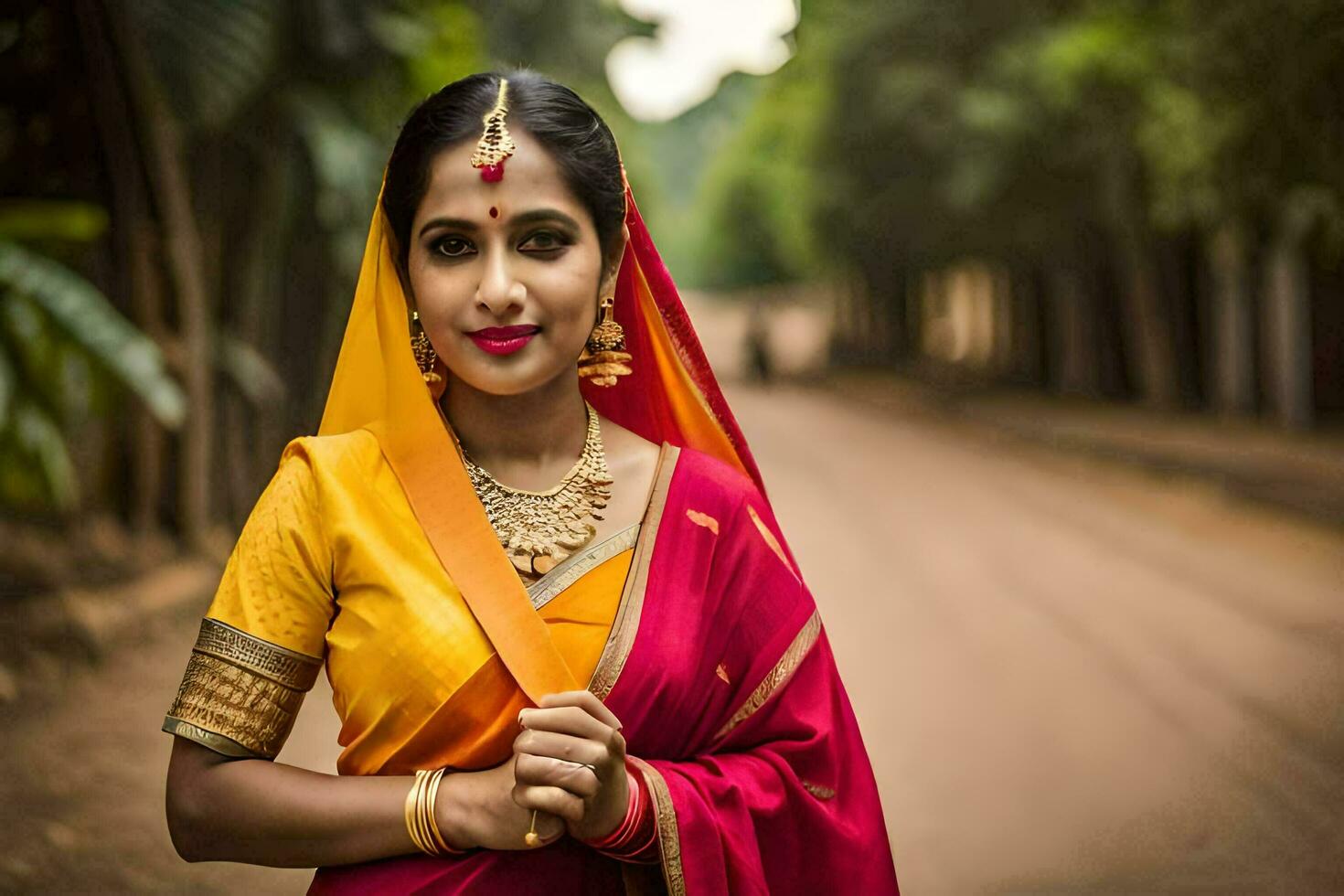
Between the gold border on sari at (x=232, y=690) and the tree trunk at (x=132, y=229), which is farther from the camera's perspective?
the tree trunk at (x=132, y=229)

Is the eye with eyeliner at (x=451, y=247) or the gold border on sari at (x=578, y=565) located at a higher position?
the eye with eyeliner at (x=451, y=247)

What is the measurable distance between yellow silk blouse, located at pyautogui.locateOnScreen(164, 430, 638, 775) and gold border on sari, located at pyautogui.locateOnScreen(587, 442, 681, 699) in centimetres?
1

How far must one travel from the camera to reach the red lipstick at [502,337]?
1.73 m

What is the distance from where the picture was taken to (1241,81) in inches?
368

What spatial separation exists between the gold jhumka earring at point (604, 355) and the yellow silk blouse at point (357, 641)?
34 centimetres

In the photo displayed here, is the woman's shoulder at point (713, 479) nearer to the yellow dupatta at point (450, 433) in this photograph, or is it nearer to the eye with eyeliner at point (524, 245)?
the yellow dupatta at point (450, 433)

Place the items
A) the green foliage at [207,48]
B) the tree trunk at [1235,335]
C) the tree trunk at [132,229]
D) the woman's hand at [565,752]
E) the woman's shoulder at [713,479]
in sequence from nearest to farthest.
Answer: the woman's hand at [565,752]
the woman's shoulder at [713,479]
the green foliage at [207,48]
the tree trunk at [132,229]
the tree trunk at [1235,335]

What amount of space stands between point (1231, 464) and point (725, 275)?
179 ft

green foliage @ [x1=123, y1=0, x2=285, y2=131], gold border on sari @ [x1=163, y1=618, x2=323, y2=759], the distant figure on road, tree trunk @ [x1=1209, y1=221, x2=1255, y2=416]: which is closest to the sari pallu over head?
gold border on sari @ [x1=163, y1=618, x2=323, y2=759]

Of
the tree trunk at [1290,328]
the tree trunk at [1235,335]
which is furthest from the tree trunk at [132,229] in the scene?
the tree trunk at [1235,335]

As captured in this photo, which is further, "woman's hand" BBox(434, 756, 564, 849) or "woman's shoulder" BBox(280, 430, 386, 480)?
"woman's shoulder" BBox(280, 430, 386, 480)

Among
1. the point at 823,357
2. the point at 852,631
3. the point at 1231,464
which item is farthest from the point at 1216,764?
the point at 823,357

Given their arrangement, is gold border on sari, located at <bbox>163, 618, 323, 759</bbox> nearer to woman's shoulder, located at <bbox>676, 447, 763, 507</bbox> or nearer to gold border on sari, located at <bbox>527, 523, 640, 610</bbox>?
gold border on sari, located at <bbox>527, 523, 640, 610</bbox>

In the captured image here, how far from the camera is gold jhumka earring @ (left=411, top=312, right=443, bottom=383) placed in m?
1.88
